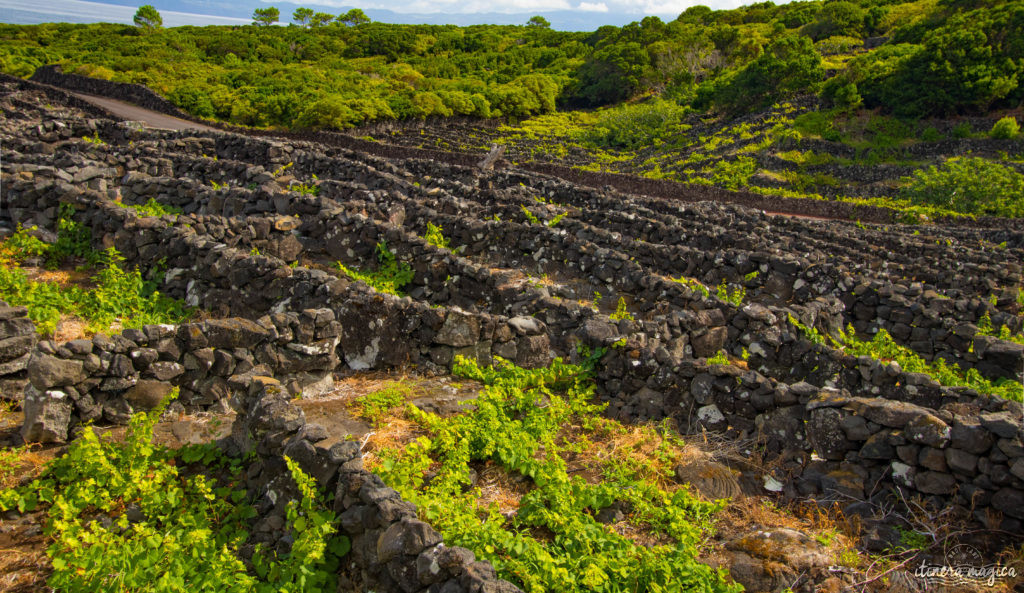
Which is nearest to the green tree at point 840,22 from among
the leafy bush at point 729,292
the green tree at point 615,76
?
the green tree at point 615,76

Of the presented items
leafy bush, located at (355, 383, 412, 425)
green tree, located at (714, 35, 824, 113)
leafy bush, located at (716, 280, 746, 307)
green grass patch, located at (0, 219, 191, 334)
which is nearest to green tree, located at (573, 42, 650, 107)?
green tree, located at (714, 35, 824, 113)

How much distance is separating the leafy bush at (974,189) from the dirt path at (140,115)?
136ft

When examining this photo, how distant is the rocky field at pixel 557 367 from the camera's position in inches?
201

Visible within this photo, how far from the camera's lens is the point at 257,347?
7363 millimetres

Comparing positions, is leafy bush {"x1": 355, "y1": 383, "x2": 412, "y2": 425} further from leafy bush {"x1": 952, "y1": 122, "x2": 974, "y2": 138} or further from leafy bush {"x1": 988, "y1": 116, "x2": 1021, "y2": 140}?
leafy bush {"x1": 952, "y1": 122, "x2": 974, "y2": 138}

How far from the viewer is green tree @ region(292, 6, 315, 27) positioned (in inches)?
3939

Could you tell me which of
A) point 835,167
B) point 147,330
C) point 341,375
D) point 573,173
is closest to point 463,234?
point 341,375

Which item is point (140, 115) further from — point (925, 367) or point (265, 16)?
point (265, 16)

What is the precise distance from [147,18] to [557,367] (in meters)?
96.0

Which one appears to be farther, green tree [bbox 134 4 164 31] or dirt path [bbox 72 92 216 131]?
green tree [bbox 134 4 164 31]

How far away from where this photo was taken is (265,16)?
9950 cm

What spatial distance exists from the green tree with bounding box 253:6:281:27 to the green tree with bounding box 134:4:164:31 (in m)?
18.5

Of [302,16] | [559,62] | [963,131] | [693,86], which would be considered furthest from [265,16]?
[963,131]

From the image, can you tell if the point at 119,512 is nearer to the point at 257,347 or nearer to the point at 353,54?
the point at 257,347
